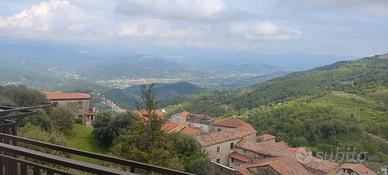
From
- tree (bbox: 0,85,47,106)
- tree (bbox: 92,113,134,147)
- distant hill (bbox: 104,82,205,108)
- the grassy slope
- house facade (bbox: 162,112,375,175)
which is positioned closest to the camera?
the grassy slope

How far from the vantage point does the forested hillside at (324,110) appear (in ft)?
188

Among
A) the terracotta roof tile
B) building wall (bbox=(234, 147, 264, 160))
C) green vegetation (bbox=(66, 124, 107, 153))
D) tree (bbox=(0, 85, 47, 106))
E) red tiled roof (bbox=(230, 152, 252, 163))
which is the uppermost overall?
tree (bbox=(0, 85, 47, 106))

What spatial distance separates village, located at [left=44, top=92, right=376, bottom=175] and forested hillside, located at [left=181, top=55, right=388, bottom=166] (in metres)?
10.9

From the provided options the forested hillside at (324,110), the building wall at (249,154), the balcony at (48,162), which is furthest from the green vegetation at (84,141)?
the forested hillside at (324,110)

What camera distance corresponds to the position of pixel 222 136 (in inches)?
1667

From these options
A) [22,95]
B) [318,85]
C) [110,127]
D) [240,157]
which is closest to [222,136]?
[240,157]

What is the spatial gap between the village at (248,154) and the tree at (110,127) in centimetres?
155

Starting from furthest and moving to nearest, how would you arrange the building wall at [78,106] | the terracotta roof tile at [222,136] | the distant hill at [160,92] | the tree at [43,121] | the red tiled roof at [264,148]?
1. the distant hill at [160,92]
2. the building wall at [78,106]
3. the terracotta roof tile at [222,136]
4. the red tiled roof at [264,148]
5. the tree at [43,121]

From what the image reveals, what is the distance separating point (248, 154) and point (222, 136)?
3271 mm

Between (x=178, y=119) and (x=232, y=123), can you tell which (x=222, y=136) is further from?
(x=178, y=119)

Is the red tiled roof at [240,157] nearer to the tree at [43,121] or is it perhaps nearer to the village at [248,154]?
the village at [248,154]

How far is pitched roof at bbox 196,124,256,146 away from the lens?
4007cm

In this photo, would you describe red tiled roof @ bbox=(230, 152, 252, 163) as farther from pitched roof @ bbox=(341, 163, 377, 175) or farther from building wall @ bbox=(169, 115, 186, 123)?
building wall @ bbox=(169, 115, 186, 123)

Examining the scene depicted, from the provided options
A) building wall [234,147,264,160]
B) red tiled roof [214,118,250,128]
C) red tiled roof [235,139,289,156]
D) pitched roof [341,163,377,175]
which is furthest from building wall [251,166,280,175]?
red tiled roof [214,118,250,128]
